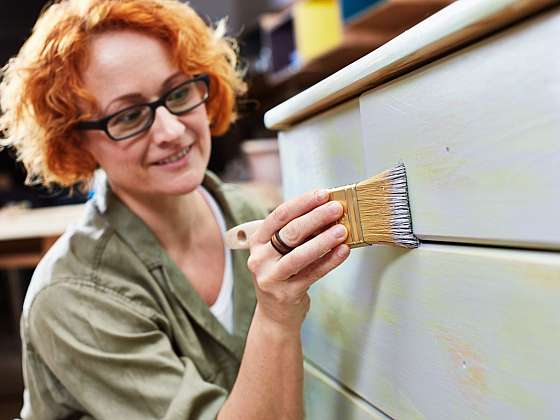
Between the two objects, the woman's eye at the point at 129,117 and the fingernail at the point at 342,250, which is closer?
the fingernail at the point at 342,250

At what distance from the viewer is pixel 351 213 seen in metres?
0.61

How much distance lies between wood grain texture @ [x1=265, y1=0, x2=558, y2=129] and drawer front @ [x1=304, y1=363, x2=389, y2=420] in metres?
0.33

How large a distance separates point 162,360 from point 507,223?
0.55 meters

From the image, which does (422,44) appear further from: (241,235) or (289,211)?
(241,235)

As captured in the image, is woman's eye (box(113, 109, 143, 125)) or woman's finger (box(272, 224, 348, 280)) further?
woman's eye (box(113, 109, 143, 125))

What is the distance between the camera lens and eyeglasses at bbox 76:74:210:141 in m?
0.94

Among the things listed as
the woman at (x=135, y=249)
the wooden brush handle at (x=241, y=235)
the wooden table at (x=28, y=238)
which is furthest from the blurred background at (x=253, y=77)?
the wooden brush handle at (x=241, y=235)

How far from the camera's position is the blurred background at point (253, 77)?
1.89 metres

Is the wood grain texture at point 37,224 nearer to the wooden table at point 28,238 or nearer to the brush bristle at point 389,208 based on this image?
the wooden table at point 28,238

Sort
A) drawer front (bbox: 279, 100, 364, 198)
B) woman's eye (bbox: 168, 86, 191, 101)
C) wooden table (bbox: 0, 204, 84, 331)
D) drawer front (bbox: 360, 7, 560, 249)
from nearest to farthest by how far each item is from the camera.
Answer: drawer front (bbox: 360, 7, 560, 249) → drawer front (bbox: 279, 100, 364, 198) → woman's eye (bbox: 168, 86, 191, 101) → wooden table (bbox: 0, 204, 84, 331)

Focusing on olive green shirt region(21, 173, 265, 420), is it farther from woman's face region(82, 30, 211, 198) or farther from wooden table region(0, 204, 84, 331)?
wooden table region(0, 204, 84, 331)

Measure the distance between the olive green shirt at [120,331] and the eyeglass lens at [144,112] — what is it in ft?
0.43

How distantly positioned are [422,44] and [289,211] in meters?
0.21

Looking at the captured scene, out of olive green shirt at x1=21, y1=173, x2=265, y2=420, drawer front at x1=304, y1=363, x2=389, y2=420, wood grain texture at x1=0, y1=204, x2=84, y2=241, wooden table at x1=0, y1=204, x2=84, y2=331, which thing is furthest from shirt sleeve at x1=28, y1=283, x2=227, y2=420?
wooden table at x1=0, y1=204, x2=84, y2=331
